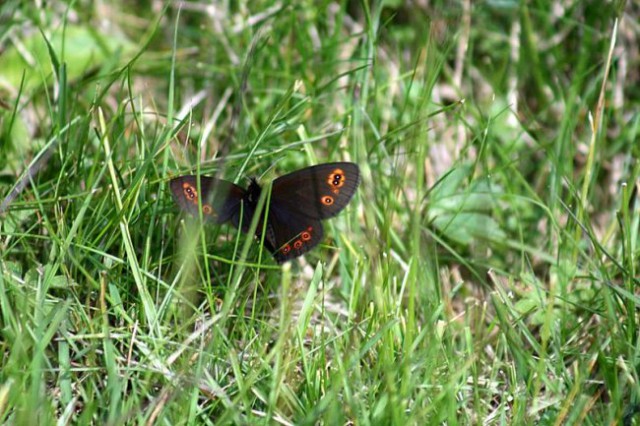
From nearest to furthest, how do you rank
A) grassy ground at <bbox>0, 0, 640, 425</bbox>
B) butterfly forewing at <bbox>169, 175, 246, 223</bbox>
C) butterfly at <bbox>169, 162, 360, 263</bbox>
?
grassy ground at <bbox>0, 0, 640, 425</bbox>
butterfly forewing at <bbox>169, 175, 246, 223</bbox>
butterfly at <bbox>169, 162, 360, 263</bbox>

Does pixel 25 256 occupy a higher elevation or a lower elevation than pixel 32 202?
lower

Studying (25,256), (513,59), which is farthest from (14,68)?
(513,59)

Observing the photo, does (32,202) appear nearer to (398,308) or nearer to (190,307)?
(190,307)

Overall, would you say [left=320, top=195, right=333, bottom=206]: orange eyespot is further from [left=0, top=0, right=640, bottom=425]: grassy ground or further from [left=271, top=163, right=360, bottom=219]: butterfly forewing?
[left=0, top=0, right=640, bottom=425]: grassy ground

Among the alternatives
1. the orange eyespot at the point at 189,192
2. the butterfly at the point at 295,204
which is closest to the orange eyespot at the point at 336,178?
the butterfly at the point at 295,204

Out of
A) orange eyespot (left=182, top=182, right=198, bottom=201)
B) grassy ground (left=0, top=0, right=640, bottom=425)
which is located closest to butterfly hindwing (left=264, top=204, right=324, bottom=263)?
grassy ground (left=0, top=0, right=640, bottom=425)

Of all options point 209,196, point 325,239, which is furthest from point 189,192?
point 325,239

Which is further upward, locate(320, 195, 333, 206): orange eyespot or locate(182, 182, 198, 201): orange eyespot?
locate(182, 182, 198, 201): orange eyespot

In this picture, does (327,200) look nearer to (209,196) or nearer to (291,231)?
(291,231)
